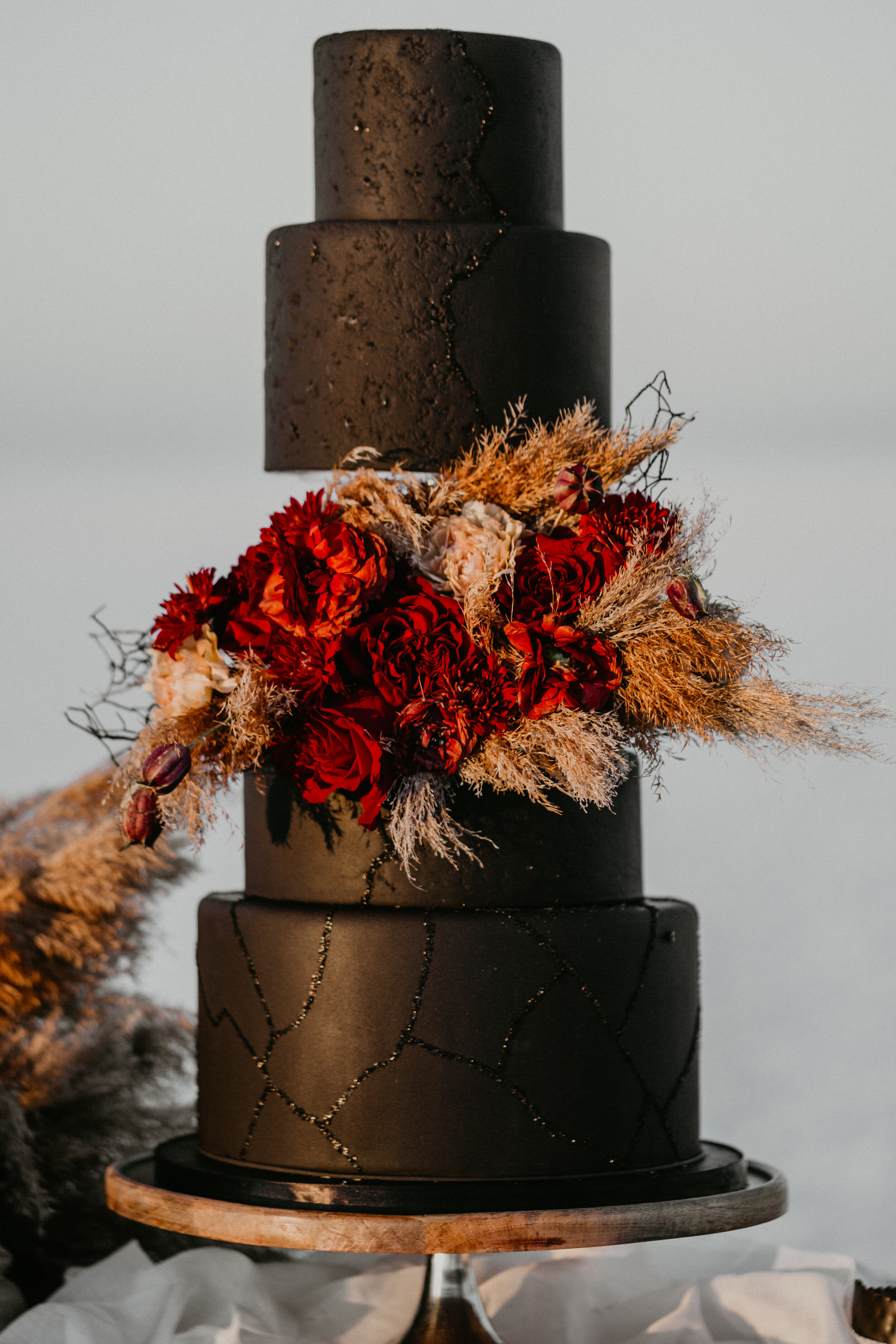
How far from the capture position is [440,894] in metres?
1.77

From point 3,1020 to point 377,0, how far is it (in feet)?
6.87

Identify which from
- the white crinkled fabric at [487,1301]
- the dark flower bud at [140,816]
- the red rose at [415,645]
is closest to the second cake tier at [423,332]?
the red rose at [415,645]

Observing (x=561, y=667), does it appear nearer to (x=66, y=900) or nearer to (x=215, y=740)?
(x=215, y=740)

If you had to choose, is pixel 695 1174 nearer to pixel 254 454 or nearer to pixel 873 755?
pixel 873 755

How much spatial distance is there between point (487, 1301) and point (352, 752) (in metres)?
1.04

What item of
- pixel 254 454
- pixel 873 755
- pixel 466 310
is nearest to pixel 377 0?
pixel 254 454

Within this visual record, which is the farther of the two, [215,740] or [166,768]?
[215,740]

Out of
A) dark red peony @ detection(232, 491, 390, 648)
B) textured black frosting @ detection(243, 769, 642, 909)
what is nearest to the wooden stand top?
textured black frosting @ detection(243, 769, 642, 909)

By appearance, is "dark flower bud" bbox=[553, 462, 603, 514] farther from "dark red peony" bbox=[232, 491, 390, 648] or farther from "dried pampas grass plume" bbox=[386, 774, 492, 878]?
"dried pampas grass plume" bbox=[386, 774, 492, 878]

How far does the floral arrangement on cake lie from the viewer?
1.69 meters

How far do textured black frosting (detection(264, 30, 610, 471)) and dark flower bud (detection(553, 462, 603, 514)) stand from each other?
6.3 inches

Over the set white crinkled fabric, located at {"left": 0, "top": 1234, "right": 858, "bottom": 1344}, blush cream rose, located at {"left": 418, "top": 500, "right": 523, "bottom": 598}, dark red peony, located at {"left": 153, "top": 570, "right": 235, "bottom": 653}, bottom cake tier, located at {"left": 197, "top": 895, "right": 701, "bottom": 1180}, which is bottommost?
white crinkled fabric, located at {"left": 0, "top": 1234, "right": 858, "bottom": 1344}

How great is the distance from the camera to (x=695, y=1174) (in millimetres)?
1788

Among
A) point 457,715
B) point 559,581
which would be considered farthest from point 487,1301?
point 559,581
